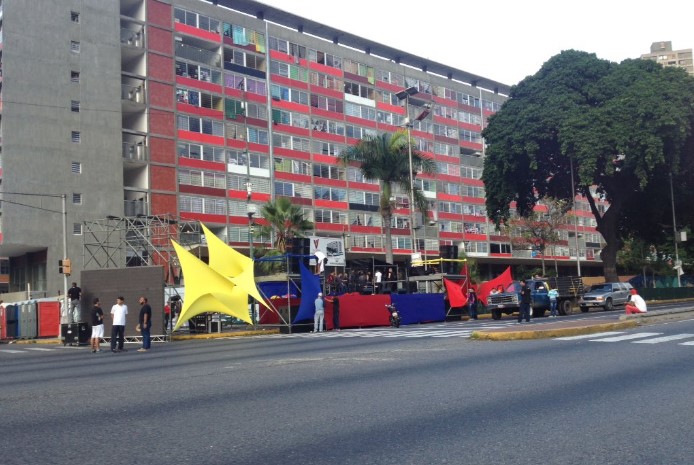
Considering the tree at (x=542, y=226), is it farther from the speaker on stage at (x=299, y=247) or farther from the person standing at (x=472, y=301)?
the speaker on stage at (x=299, y=247)

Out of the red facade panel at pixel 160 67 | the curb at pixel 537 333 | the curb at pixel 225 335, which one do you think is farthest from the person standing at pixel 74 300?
the red facade panel at pixel 160 67

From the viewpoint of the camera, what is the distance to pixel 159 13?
57.6 metres

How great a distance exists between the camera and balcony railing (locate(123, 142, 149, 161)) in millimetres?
55219

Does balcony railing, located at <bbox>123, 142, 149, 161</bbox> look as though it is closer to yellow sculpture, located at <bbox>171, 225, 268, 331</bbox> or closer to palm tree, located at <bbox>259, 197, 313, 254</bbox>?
palm tree, located at <bbox>259, 197, 313, 254</bbox>

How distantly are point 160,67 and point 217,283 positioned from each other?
33312mm

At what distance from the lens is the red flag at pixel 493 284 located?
3900 centimetres

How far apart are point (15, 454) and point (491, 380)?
22.9 ft

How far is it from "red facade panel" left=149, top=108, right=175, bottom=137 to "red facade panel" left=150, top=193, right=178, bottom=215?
195 inches

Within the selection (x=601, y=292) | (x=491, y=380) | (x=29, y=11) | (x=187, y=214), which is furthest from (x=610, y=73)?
(x=491, y=380)

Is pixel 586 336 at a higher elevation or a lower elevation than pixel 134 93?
lower

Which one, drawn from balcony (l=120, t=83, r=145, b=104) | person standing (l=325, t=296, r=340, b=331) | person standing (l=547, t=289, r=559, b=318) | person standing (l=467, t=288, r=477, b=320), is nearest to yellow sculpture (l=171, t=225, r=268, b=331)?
person standing (l=325, t=296, r=340, b=331)

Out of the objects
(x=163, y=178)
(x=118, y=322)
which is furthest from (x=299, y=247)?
(x=163, y=178)

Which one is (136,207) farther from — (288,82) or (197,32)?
(288,82)

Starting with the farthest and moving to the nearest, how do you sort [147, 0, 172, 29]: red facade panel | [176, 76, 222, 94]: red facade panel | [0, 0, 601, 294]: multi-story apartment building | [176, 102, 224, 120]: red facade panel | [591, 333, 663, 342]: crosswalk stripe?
[176, 76, 222, 94]: red facade panel < [176, 102, 224, 120]: red facade panel < [147, 0, 172, 29]: red facade panel < [0, 0, 601, 294]: multi-story apartment building < [591, 333, 663, 342]: crosswalk stripe
